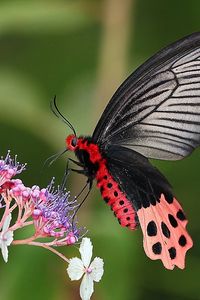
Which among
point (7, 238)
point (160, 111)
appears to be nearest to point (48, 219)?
point (7, 238)

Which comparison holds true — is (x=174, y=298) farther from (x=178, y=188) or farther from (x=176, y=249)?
(x=176, y=249)

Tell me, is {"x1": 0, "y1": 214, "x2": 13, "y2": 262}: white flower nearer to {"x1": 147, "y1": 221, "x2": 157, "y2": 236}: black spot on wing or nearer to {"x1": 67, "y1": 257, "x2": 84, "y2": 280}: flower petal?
{"x1": 67, "y1": 257, "x2": 84, "y2": 280}: flower petal

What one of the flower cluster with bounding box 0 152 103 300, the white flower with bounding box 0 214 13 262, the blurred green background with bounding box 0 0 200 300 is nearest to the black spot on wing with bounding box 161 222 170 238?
the flower cluster with bounding box 0 152 103 300

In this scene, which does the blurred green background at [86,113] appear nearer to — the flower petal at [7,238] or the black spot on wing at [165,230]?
the black spot on wing at [165,230]

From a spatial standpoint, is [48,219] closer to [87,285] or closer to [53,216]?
[53,216]

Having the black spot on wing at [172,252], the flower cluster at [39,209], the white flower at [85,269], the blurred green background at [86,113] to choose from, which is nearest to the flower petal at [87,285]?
the white flower at [85,269]

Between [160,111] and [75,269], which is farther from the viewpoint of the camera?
[160,111]
